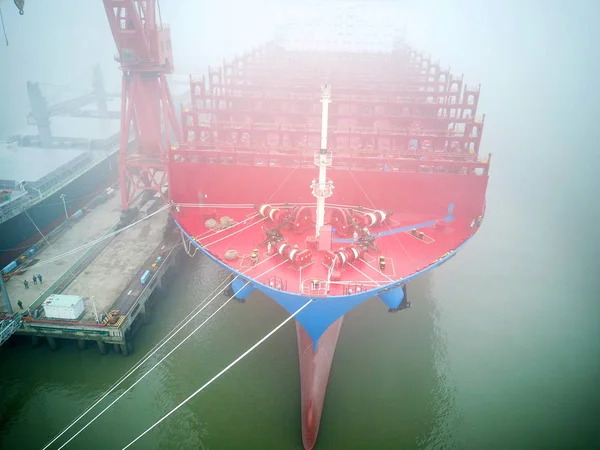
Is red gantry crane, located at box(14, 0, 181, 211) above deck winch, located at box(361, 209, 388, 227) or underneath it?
above

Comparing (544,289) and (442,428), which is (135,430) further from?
(544,289)

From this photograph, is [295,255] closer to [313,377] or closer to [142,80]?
[313,377]

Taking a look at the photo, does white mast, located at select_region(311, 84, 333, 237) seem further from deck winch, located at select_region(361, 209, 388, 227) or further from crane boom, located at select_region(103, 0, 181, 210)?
crane boom, located at select_region(103, 0, 181, 210)

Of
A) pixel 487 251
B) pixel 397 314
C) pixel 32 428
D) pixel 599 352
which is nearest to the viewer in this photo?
pixel 32 428

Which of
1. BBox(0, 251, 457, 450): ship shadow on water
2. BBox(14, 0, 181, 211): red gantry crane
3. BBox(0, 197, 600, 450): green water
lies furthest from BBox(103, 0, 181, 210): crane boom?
BBox(0, 251, 457, 450): ship shadow on water

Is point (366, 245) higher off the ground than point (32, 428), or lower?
higher

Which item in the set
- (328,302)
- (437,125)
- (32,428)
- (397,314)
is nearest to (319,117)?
(437,125)

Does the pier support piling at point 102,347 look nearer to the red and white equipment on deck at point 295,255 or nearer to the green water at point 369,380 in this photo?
the green water at point 369,380
